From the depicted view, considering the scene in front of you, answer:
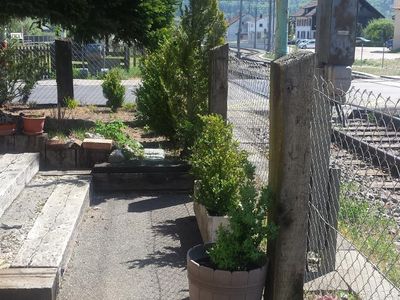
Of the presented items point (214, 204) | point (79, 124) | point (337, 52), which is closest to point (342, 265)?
point (214, 204)

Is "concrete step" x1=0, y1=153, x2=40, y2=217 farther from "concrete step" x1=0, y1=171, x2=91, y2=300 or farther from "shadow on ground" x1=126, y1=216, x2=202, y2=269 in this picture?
"shadow on ground" x1=126, y1=216, x2=202, y2=269

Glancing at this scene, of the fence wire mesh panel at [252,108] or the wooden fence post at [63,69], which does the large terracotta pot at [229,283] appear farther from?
the wooden fence post at [63,69]

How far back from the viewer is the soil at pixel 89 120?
30.6 feet

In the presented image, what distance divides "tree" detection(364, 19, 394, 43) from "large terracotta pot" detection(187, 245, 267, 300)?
79203 mm

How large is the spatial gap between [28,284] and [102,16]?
6.75 meters

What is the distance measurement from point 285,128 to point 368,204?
3.13 m

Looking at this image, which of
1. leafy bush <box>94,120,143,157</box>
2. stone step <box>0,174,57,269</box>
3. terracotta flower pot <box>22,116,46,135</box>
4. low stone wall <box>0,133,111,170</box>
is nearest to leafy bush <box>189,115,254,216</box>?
stone step <box>0,174,57,269</box>

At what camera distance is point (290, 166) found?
10.5ft

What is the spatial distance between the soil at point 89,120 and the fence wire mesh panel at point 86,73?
3.06 meters

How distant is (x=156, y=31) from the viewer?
1094 centimetres

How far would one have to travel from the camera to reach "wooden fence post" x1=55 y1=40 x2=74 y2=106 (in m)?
12.2

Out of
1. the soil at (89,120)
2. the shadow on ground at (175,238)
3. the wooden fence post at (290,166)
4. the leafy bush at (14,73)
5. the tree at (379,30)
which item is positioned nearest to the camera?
the wooden fence post at (290,166)

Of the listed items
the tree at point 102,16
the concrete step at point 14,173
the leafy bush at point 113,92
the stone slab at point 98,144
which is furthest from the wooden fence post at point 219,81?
the leafy bush at point 113,92

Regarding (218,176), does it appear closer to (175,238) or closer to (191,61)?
(175,238)
